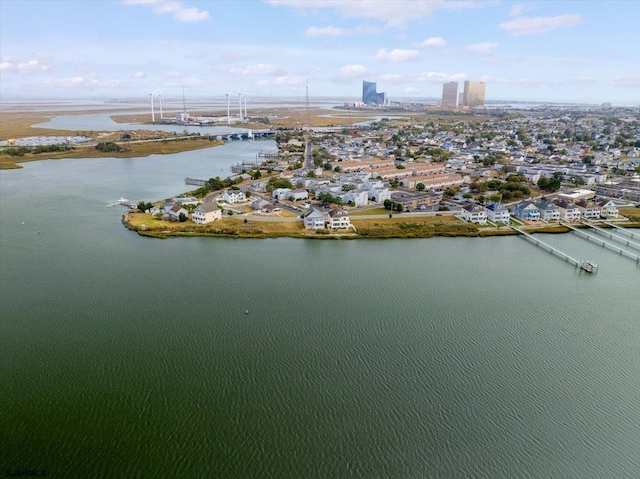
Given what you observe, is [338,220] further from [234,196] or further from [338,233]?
[234,196]

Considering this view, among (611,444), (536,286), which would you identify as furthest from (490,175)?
(611,444)

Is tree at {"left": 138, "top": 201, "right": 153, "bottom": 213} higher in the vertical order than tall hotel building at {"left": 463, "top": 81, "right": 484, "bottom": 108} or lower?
lower

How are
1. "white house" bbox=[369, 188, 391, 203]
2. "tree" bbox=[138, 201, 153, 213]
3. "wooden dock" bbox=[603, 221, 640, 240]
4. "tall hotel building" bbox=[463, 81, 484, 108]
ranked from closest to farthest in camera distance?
"wooden dock" bbox=[603, 221, 640, 240] < "tree" bbox=[138, 201, 153, 213] < "white house" bbox=[369, 188, 391, 203] < "tall hotel building" bbox=[463, 81, 484, 108]

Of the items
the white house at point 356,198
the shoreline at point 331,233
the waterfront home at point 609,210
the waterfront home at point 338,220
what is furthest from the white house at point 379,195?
the waterfront home at point 609,210

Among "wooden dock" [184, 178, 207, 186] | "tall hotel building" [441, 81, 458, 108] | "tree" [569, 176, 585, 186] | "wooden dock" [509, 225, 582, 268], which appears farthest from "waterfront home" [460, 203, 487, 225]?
"tall hotel building" [441, 81, 458, 108]

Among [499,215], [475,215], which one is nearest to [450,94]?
[499,215]

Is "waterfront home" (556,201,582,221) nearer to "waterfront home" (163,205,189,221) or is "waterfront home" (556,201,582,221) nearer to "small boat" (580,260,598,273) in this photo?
"small boat" (580,260,598,273)
